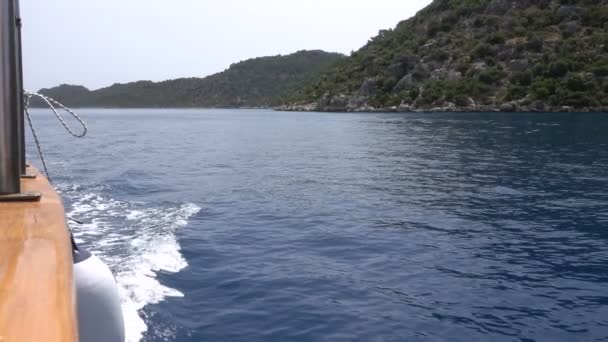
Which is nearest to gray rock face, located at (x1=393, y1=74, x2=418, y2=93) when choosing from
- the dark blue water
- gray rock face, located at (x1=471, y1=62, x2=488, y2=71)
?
gray rock face, located at (x1=471, y1=62, x2=488, y2=71)

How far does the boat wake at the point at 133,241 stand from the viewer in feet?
34.4

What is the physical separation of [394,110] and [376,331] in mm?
109793

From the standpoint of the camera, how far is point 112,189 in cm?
2328

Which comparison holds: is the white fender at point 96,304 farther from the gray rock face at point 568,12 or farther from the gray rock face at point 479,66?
the gray rock face at point 568,12

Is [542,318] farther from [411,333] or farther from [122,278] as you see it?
[122,278]

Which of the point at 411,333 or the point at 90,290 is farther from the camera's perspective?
the point at 411,333

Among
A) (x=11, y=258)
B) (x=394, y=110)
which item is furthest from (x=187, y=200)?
(x=394, y=110)

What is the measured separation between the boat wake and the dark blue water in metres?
0.05

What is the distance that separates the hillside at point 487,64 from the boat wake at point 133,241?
280 ft

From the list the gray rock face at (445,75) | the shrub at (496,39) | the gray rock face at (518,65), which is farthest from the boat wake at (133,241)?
the shrub at (496,39)

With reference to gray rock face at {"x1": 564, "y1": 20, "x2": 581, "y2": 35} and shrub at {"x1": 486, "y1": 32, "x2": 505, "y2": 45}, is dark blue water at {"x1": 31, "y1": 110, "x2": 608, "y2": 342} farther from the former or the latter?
shrub at {"x1": 486, "y1": 32, "x2": 505, "y2": 45}

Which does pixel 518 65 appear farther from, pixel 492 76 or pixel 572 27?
pixel 572 27

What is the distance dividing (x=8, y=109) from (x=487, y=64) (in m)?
120

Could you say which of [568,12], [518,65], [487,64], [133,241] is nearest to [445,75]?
[487,64]
